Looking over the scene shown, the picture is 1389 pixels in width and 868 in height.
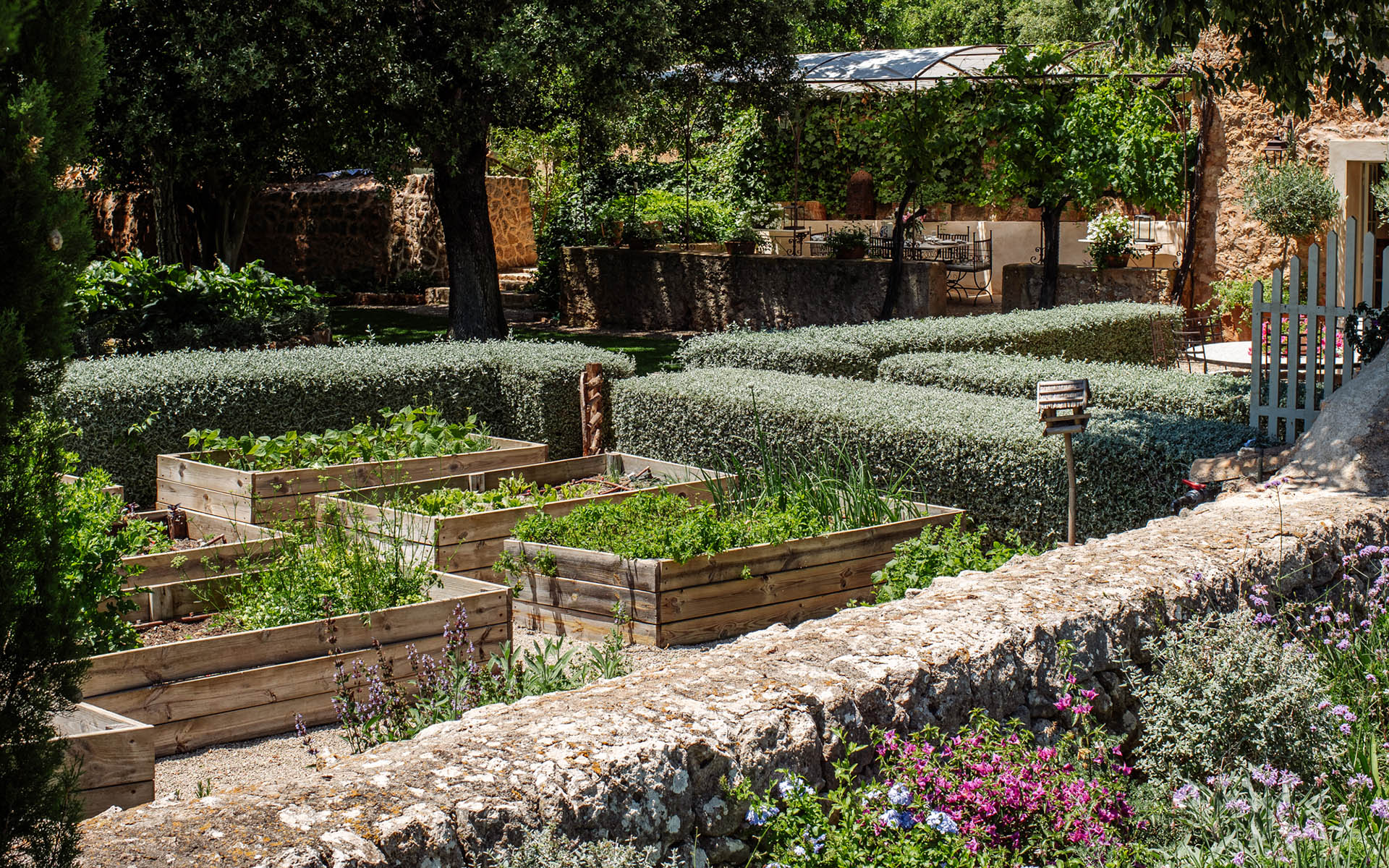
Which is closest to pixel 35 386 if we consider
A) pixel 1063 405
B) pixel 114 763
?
pixel 114 763

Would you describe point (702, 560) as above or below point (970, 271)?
below

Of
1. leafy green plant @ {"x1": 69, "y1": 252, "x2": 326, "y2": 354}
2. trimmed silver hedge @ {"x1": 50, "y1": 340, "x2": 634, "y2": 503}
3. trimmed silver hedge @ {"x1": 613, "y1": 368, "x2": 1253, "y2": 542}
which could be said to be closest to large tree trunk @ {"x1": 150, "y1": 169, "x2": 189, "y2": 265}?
leafy green plant @ {"x1": 69, "y1": 252, "x2": 326, "y2": 354}

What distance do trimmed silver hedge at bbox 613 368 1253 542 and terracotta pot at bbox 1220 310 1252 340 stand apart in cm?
802

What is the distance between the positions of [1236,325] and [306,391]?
1120cm

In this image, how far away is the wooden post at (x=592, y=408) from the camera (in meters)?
9.05

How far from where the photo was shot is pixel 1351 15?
752 cm

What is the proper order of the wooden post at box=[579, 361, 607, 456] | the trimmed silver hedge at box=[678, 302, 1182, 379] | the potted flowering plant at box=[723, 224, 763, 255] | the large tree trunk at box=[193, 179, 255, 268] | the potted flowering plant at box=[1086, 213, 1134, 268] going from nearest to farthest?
the wooden post at box=[579, 361, 607, 456] < the trimmed silver hedge at box=[678, 302, 1182, 379] < the potted flowering plant at box=[1086, 213, 1134, 268] < the large tree trunk at box=[193, 179, 255, 268] < the potted flowering plant at box=[723, 224, 763, 255]

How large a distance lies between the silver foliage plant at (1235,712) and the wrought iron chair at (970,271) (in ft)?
53.2

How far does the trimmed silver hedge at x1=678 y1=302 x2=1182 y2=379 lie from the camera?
9719mm

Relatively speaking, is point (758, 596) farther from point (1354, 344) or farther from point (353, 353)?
point (353, 353)

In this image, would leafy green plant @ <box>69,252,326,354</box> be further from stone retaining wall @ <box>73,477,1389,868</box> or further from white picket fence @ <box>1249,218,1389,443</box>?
stone retaining wall @ <box>73,477,1389,868</box>

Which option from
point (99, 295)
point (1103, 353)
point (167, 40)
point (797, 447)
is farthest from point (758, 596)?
point (167, 40)

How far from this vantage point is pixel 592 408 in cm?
908

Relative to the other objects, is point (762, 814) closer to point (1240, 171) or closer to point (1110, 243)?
point (1240, 171)
